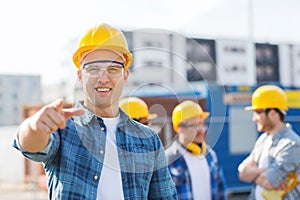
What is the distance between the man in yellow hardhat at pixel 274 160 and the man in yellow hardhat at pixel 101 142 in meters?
1.98

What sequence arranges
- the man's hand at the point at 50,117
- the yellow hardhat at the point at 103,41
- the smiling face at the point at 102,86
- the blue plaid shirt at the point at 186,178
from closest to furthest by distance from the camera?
the man's hand at the point at 50,117 → the smiling face at the point at 102,86 → the yellow hardhat at the point at 103,41 → the blue plaid shirt at the point at 186,178

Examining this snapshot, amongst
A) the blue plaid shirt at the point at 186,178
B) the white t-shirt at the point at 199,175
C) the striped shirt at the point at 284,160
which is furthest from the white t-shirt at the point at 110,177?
the striped shirt at the point at 284,160

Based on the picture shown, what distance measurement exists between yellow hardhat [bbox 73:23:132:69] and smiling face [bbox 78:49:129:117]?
42 mm

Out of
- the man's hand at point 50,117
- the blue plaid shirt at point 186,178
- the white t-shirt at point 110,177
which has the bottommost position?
the blue plaid shirt at point 186,178

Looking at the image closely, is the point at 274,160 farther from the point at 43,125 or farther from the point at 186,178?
the point at 43,125

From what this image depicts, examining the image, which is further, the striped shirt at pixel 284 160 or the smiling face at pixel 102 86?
the striped shirt at pixel 284 160

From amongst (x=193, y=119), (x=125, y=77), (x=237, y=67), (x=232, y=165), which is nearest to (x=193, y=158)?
(x=193, y=119)

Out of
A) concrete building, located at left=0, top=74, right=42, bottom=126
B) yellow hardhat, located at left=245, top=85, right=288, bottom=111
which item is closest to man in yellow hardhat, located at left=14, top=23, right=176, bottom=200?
yellow hardhat, located at left=245, top=85, right=288, bottom=111

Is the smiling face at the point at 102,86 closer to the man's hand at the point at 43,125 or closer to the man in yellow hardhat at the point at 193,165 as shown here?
the man's hand at the point at 43,125

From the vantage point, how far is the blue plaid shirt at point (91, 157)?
84.5 inches

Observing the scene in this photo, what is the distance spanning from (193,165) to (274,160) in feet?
2.18

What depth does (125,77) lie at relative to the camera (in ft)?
7.68

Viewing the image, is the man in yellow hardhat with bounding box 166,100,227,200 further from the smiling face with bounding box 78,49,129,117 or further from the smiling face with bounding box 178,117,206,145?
Answer: the smiling face with bounding box 78,49,129,117

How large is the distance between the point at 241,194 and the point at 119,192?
1133cm
